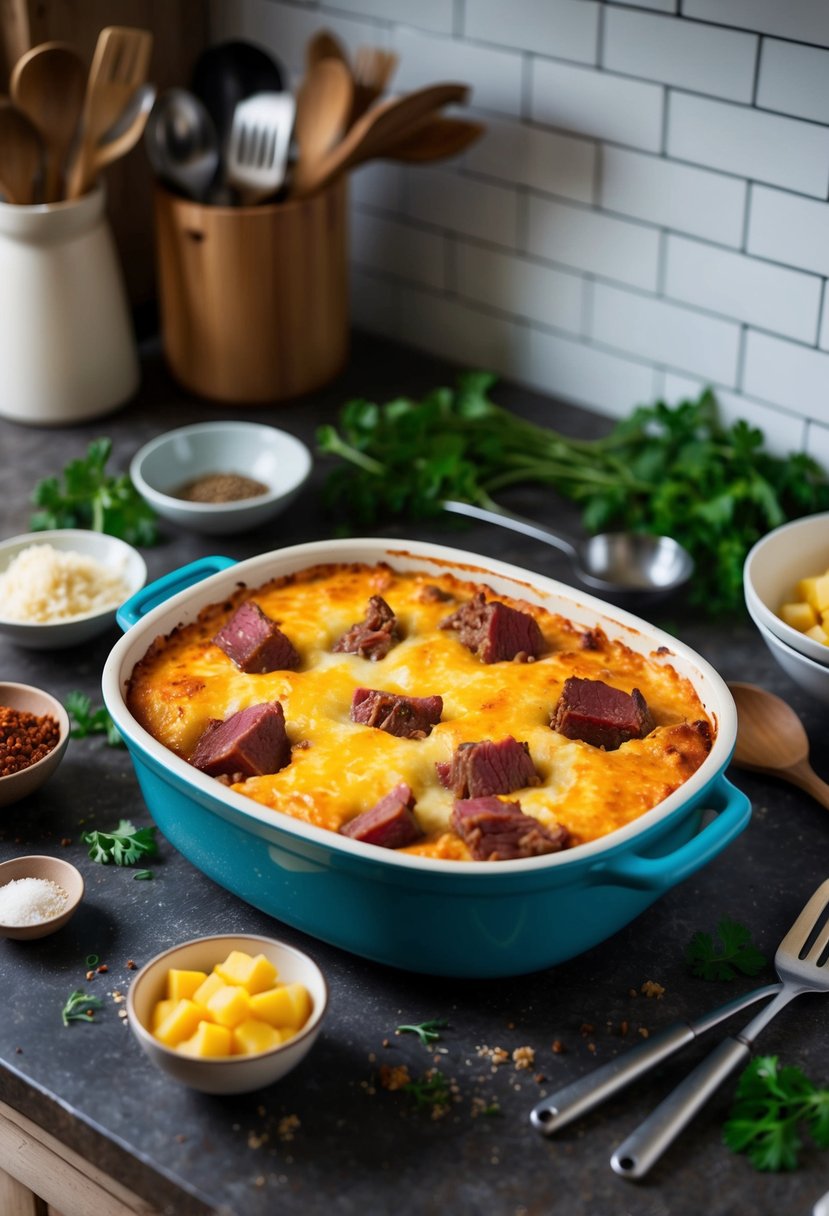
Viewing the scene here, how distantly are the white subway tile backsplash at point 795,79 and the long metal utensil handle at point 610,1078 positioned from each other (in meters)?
1.32

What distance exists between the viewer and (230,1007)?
1235 mm

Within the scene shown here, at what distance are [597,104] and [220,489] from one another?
2.93 feet

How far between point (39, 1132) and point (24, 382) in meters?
1.44

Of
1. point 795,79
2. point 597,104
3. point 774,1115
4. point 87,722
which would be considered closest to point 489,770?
point 774,1115

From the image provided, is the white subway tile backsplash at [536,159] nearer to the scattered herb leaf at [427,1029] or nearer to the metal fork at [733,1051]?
the metal fork at [733,1051]

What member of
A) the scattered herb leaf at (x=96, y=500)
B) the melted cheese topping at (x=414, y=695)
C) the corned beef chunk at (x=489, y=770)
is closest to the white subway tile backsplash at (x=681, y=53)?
the melted cheese topping at (x=414, y=695)

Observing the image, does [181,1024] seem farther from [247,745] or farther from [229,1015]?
[247,745]

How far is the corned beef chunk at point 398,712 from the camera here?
1490 mm

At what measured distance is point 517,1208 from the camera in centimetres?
120

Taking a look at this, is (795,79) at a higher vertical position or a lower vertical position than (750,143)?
higher

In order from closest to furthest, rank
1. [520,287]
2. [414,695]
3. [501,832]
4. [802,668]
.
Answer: [501,832]
[414,695]
[802,668]
[520,287]

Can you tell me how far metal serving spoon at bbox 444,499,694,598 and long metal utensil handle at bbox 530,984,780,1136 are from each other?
0.83m

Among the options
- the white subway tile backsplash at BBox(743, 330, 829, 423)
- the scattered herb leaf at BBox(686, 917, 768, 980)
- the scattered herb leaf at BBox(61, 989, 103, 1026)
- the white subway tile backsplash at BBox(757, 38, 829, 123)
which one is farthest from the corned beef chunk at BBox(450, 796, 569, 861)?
the white subway tile backsplash at BBox(757, 38, 829, 123)

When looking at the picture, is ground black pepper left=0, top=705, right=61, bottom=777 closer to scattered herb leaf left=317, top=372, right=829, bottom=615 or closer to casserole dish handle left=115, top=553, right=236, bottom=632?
casserole dish handle left=115, top=553, right=236, bottom=632
